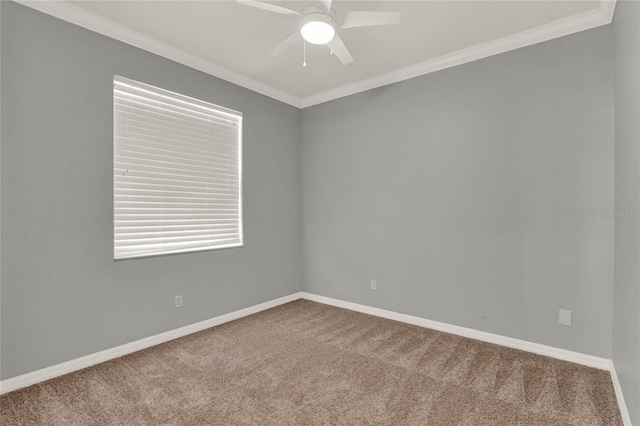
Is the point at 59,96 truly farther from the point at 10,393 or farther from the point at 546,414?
the point at 546,414

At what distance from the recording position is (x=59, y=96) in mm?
2393

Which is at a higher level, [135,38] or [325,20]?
[135,38]

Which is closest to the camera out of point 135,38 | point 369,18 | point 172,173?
point 369,18

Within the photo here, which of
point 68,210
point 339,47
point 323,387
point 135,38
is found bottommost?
point 323,387

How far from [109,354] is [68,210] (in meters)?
1.24

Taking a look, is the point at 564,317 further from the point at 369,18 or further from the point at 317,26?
the point at 317,26

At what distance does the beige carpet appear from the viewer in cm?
192

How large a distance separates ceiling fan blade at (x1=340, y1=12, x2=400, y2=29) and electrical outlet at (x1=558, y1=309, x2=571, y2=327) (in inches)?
105

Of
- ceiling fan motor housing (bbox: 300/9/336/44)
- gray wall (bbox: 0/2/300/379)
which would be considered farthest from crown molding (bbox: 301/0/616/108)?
gray wall (bbox: 0/2/300/379)

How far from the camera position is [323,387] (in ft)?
7.38

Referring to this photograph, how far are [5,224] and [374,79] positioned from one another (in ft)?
11.8

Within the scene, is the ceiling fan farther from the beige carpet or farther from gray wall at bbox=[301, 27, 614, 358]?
the beige carpet

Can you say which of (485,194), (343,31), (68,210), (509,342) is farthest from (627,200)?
(68,210)

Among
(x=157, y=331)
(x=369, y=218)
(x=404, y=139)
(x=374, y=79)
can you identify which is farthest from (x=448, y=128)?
(x=157, y=331)
